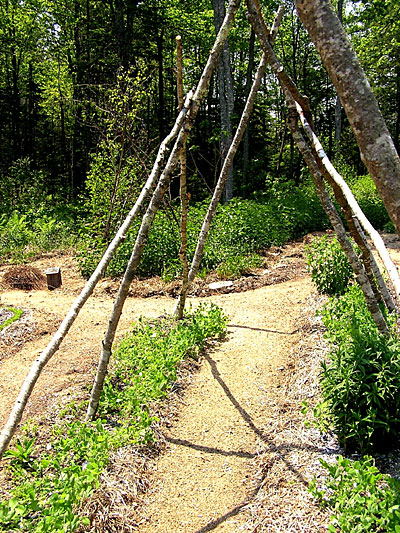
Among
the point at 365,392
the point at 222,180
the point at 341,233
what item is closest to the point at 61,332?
the point at 365,392

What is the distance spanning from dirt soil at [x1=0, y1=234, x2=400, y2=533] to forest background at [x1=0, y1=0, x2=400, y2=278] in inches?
82.3

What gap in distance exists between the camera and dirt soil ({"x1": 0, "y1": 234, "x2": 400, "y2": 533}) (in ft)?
9.04

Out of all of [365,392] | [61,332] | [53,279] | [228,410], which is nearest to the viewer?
[365,392]

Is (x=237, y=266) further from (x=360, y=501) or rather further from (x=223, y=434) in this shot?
(x=360, y=501)

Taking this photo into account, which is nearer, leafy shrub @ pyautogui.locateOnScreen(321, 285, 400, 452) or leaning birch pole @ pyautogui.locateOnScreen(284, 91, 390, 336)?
leafy shrub @ pyautogui.locateOnScreen(321, 285, 400, 452)

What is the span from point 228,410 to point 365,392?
1396mm

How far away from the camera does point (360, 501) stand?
224 centimetres

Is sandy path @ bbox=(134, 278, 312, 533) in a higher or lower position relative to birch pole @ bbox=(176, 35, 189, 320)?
lower

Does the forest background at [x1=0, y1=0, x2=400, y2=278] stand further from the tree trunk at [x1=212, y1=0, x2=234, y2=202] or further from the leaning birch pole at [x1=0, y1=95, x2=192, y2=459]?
the leaning birch pole at [x1=0, y1=95, x2=192, y2=459]

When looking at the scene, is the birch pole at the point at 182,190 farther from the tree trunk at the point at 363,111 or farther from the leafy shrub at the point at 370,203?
the leafy shrub at the point at 370,203

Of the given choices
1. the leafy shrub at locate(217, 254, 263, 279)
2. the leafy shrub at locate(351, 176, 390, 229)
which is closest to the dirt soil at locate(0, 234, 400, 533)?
the leafy shrub at locate(217, 254, 263, 279)

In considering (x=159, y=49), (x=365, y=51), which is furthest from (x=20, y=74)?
(x=365, y=51)

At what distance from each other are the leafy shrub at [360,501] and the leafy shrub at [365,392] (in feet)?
1.06

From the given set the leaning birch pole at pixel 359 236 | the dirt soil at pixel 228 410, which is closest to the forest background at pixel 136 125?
the dirt soil at pixel 228 410
